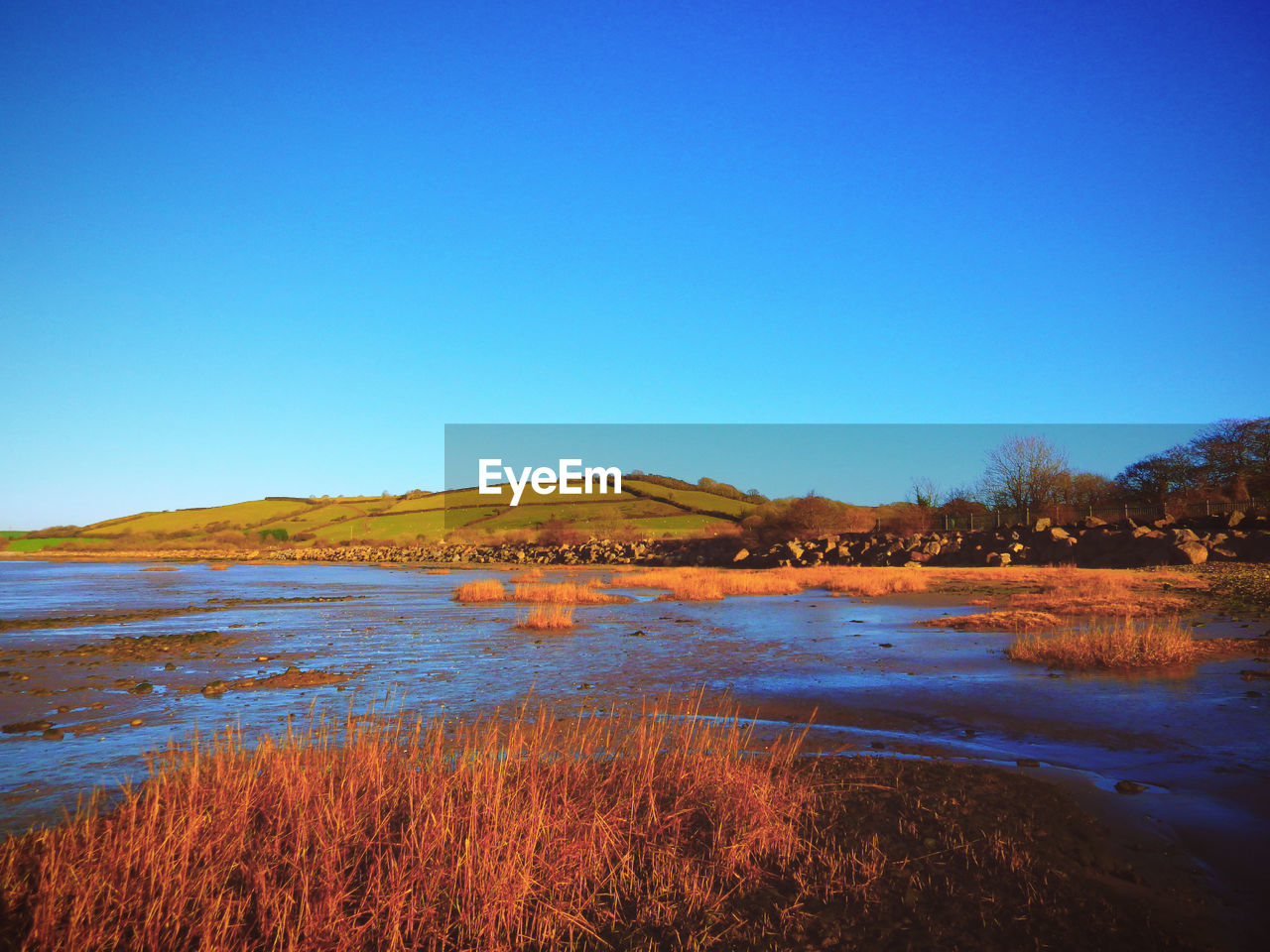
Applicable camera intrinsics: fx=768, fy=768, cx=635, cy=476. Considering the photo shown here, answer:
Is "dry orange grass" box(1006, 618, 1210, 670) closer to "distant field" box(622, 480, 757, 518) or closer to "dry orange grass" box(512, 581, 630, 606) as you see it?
"dry orange grass" box(512, 581, 630, 606)

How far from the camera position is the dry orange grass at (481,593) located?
25922mm

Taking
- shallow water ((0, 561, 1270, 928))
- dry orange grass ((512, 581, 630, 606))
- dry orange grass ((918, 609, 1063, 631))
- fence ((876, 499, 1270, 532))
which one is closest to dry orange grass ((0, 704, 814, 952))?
shallow water ((0, 561, 1270, 928))

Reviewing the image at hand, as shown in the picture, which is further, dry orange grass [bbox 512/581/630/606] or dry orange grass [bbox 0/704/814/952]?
dry orange grass [bbox 512/581/630/606]

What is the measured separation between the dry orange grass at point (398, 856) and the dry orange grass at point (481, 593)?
20.1 m

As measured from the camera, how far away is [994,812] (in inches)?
231

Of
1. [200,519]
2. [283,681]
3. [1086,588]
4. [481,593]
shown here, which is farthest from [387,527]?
[283,681]

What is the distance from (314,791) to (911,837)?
417 centimetres

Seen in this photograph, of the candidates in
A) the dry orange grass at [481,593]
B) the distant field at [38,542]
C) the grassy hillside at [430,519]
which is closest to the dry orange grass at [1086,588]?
the dry orange grass at [481,593]

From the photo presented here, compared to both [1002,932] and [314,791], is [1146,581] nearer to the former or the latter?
[1002,932]

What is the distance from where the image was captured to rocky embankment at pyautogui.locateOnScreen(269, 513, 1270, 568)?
30.0 meters

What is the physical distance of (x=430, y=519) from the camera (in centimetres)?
10712

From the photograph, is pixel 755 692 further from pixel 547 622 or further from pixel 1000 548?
pixel 1000 548

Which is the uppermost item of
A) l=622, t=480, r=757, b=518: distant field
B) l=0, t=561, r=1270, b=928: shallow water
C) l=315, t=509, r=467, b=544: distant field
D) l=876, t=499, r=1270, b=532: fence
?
l=622, t=480, r=757, b=518: distant field

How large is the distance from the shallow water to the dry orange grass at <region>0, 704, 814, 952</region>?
189 centimetres
